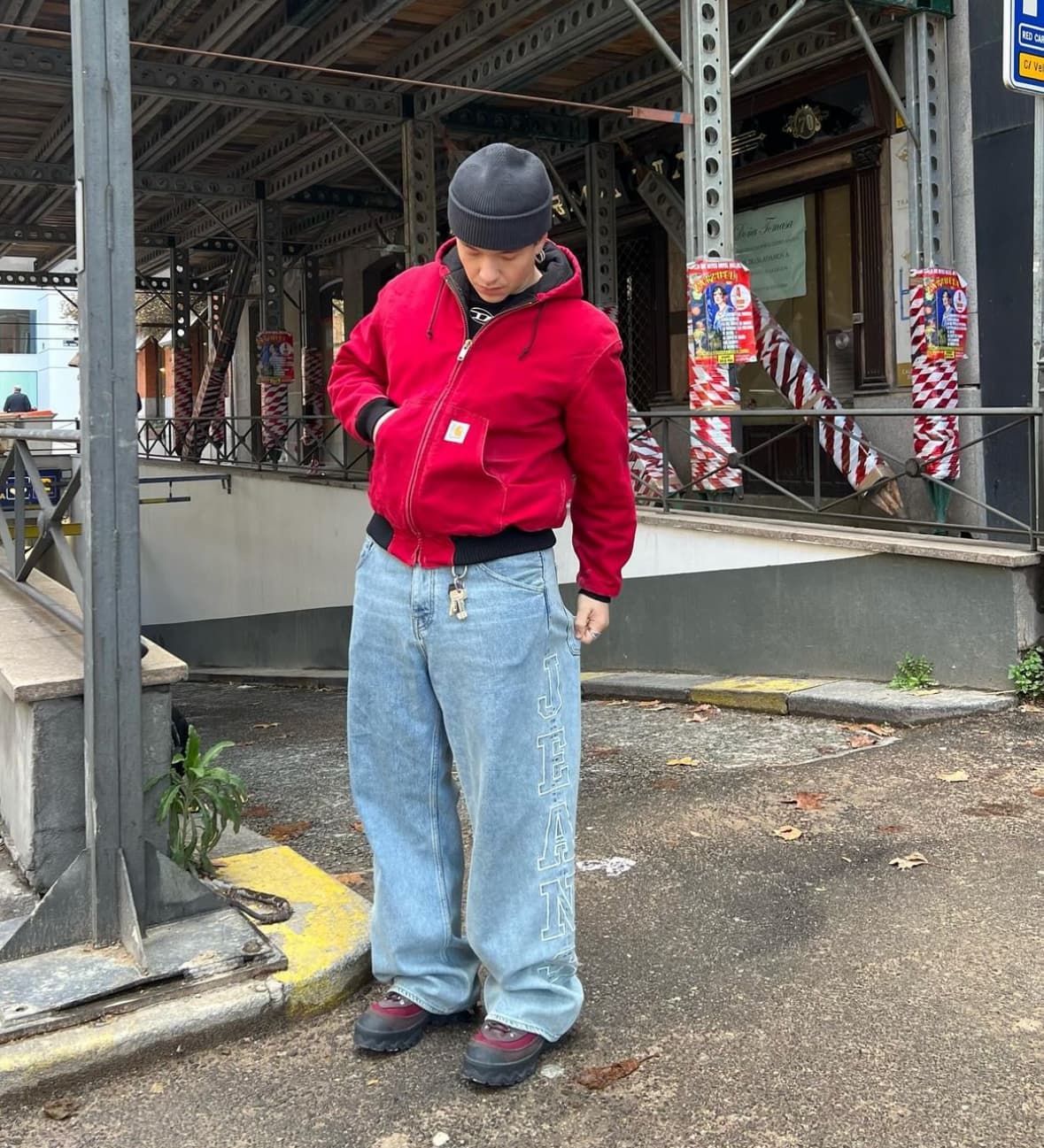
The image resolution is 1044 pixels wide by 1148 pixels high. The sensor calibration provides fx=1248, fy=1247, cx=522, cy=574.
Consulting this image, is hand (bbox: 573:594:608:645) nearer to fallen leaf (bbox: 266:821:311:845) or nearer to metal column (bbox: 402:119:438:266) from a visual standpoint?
fallen leaf (bbox: 266:821:311:845)

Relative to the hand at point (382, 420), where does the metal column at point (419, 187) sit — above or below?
above

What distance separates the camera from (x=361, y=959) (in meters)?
3.28

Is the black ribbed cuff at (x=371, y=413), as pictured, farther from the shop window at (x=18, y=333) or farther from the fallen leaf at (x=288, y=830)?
the shop window at (x=18, y=333)

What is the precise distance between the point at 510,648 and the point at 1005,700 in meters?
4.24

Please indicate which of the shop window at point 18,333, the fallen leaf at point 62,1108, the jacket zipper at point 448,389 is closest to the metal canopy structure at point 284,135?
the fallen leaf at point 62,1108

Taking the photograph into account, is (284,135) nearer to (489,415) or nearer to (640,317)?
(640,317)

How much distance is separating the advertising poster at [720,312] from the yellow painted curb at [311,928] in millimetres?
5939

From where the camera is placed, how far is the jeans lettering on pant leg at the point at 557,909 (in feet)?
9.23

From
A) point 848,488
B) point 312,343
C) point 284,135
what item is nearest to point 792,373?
point 848,488

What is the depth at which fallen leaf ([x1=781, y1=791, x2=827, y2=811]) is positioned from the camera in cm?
479

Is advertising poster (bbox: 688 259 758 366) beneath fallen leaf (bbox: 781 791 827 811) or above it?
above

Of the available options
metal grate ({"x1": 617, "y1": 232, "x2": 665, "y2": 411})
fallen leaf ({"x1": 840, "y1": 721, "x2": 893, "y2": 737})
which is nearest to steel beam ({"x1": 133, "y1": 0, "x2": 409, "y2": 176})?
metal grate ({"x1": 617, "y1": 232, "x2": 665, "y2": 411})

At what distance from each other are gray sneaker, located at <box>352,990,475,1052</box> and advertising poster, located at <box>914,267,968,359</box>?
8.06 metres

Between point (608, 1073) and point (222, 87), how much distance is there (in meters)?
12.1
